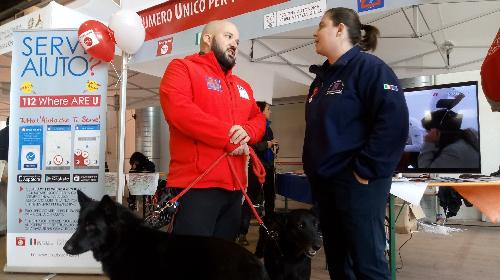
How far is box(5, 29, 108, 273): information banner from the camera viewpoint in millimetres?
2908

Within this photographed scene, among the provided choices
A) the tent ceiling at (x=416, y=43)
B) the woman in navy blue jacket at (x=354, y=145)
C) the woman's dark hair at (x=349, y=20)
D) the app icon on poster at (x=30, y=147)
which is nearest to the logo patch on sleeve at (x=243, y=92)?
the woman in navy blue jacket at (x=354, y=145)

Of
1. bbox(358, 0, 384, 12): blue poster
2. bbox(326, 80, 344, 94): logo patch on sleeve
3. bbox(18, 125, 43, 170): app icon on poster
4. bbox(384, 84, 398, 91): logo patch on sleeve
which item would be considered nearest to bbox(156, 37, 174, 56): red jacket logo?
bbox(18, 125, 43, 170): app icon on poster

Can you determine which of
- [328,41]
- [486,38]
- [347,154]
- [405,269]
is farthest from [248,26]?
[486,38]

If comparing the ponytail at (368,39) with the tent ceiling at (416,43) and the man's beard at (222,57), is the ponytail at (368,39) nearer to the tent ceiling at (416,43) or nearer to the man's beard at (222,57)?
the man's beard at (222,57)

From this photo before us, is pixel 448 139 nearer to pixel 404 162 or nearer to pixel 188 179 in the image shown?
pixel 404 162

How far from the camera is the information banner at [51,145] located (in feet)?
9.54

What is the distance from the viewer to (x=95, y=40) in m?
2.84

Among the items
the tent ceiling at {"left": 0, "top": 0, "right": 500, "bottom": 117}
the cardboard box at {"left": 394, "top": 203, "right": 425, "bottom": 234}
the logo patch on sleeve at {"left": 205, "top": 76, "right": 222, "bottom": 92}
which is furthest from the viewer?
the tent ceiling at {"left": 0, "top": 0, "right": 500, "bottom": 117}

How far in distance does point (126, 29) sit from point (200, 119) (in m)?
1.98

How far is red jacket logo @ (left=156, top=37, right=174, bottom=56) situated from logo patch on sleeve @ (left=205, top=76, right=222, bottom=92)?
2.25 metres

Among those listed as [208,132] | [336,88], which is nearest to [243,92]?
[208,132]

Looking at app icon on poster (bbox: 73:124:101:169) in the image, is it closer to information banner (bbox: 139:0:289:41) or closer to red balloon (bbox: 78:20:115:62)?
red balloon (bbox: 78:20:115:62)

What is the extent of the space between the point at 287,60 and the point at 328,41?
11.4 feet

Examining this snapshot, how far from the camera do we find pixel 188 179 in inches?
59.6
